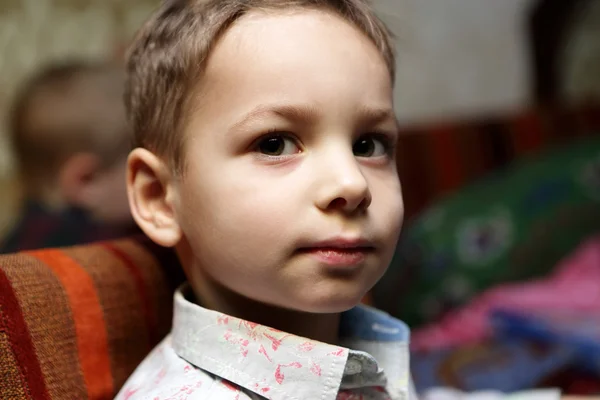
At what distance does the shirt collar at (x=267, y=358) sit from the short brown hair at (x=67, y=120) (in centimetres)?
103

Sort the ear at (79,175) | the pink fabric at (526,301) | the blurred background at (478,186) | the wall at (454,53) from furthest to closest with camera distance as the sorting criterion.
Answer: the wall at (454,53), the ear at (79,175), the pink fabric at (526,301), the blurred background at (478,186)

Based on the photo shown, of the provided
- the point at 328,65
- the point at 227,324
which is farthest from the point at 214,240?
the point at 328,65

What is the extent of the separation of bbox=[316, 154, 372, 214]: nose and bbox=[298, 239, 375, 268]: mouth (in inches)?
1.2

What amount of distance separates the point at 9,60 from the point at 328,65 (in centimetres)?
158

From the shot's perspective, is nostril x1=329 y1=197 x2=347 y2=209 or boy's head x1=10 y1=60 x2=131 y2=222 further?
boy's head x1=10 y1=60 x2=131 y2=222

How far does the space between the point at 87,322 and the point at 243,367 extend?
0.61ft

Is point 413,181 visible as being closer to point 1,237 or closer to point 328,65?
point 1,237

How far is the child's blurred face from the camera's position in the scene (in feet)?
2.10

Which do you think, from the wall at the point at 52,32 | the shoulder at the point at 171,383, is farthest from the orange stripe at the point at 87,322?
the wall at the point at 52,32

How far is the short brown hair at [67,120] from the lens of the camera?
1.69 m

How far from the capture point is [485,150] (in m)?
2.07

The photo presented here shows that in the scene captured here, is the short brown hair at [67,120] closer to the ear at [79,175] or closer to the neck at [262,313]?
the ear at [79,175]

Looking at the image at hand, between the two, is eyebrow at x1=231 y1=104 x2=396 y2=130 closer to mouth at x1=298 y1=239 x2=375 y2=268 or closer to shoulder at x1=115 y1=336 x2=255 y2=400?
mouth at x1=298 y1=239 x2=375 y2=268

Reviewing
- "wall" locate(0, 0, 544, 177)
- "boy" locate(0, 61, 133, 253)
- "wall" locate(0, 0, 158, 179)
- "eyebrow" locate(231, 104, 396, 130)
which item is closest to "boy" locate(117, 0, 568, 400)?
"eyebrow" locate(231, 104, 396, 130)
